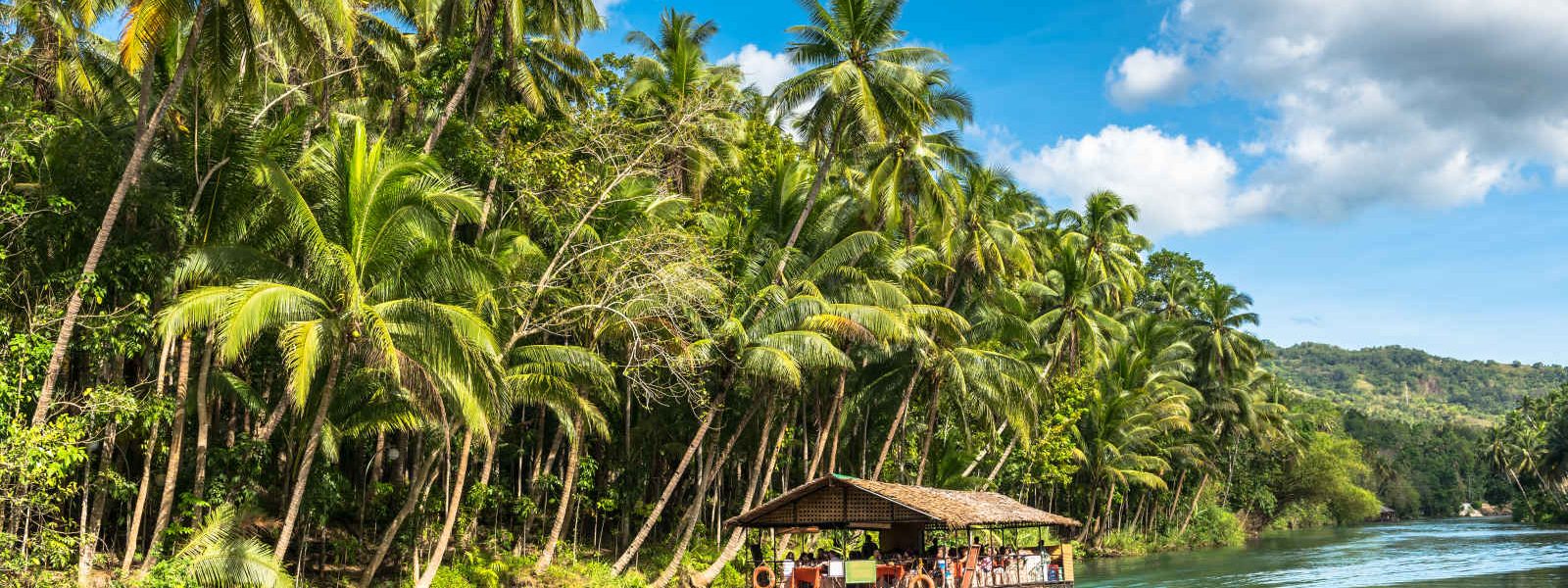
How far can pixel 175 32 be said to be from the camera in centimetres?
1374

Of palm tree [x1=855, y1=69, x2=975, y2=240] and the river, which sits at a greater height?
palm tree [x1=855, y1=69, x2=975, y2=240]

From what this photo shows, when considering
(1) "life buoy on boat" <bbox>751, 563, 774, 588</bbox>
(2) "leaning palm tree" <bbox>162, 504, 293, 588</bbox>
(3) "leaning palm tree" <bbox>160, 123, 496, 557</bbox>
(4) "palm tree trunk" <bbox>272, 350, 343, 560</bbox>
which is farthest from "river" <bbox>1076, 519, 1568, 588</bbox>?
(2) "leaning palm tree" <bbox>162, 504, 293, 588</bbox>

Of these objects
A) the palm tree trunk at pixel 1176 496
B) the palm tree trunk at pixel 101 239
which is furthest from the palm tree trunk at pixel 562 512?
the palm tree trunk at pixel 1176 496

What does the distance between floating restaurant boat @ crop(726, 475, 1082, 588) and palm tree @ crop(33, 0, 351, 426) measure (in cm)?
932

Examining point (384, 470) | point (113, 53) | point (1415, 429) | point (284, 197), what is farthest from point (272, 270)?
point (1415, 429)

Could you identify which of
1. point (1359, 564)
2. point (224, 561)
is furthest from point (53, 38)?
point (1359, 564)

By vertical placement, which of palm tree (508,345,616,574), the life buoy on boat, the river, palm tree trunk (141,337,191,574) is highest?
palm tree (508,345,616,574)

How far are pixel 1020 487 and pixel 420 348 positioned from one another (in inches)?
1213

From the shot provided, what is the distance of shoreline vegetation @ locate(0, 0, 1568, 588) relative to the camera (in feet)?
41.7

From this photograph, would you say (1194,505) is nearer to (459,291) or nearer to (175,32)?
(459,291)

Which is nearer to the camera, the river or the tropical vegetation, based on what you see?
the tropical vegetation

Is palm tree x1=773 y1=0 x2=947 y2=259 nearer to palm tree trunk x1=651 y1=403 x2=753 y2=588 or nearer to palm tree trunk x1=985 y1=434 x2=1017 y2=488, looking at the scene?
palm tree trunk x1=651 y1=403 x2=753 y2=588

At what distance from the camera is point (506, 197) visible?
1841cm

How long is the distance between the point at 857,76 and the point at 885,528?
8411 mm
